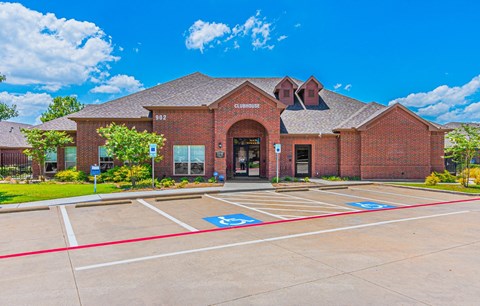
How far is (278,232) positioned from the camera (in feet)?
25.8

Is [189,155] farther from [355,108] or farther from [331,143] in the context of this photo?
[355,108]

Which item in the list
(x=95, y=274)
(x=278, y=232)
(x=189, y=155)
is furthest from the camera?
(x=189, y=155)

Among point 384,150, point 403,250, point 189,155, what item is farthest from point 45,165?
point 384,150

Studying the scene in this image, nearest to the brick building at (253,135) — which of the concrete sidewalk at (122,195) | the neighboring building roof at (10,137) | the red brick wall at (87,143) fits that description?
the red brick wall at (87,143)

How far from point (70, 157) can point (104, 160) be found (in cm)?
318

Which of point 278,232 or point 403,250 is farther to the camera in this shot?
point 278,232

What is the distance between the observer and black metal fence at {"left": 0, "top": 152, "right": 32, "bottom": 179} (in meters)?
23.9

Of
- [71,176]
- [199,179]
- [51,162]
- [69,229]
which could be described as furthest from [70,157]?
[69,229]

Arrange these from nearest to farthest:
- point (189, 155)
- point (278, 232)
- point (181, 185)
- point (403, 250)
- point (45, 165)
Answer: point (403, 250) < point (278, 232) < point (181, 185) < point (189, 155) < point (45, 165)

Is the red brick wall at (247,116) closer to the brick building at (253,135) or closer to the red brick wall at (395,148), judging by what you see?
the brick building at (253,135)

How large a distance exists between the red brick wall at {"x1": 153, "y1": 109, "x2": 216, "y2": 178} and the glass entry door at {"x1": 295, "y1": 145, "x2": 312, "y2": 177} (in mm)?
6667

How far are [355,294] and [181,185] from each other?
44.6 ft

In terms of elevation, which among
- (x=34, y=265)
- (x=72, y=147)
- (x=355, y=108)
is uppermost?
(x=355, y=108)

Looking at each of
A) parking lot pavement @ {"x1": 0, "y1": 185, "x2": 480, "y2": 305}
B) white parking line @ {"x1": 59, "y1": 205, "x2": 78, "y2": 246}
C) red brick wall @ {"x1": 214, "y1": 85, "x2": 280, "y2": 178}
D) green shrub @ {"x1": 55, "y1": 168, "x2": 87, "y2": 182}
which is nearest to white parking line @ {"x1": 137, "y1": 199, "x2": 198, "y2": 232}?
parking lot pavement @ {"x1": 0, "y1": 185, "x2": 480, "y2": 305}
